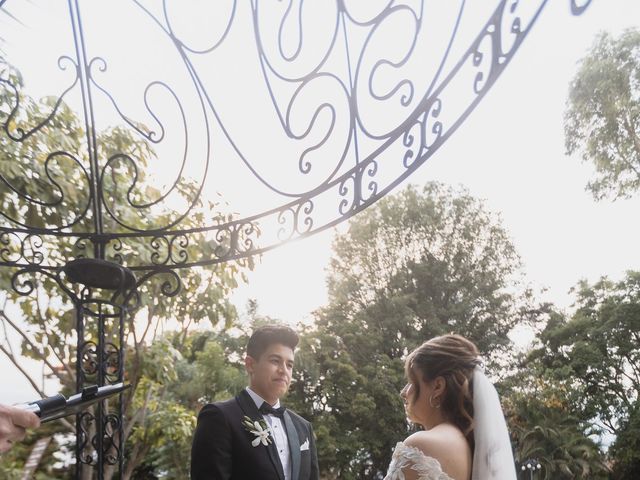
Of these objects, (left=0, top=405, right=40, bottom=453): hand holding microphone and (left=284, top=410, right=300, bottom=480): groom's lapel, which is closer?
(left=0, top=405, right=40, bottom=453): hand holding microphone

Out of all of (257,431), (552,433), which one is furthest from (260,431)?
(552,433)

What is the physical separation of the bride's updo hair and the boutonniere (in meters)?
0.57

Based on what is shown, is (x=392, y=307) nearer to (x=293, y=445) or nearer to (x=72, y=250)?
(x=72, y=250)

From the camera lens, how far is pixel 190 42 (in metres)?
1.71

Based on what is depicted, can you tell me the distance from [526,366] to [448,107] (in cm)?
2008

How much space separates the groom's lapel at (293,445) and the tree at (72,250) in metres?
0.94

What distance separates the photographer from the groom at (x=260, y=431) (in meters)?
2.12

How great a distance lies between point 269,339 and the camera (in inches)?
92.7

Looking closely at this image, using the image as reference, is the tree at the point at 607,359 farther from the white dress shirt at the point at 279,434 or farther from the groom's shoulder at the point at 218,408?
the groom's shoulder at the point at 218,408

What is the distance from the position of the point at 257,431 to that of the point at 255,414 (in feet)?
0.32

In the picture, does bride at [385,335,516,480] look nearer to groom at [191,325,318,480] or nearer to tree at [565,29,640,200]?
groom at [191,325,318,480]

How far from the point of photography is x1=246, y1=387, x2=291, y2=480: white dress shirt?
2250 mm

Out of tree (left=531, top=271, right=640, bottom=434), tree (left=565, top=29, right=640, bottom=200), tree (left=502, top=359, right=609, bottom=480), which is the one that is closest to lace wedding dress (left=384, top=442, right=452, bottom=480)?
tree (left=565, top=29, right=640, bottom=200)

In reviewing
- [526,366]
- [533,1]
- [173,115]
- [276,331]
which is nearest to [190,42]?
[173,115]
